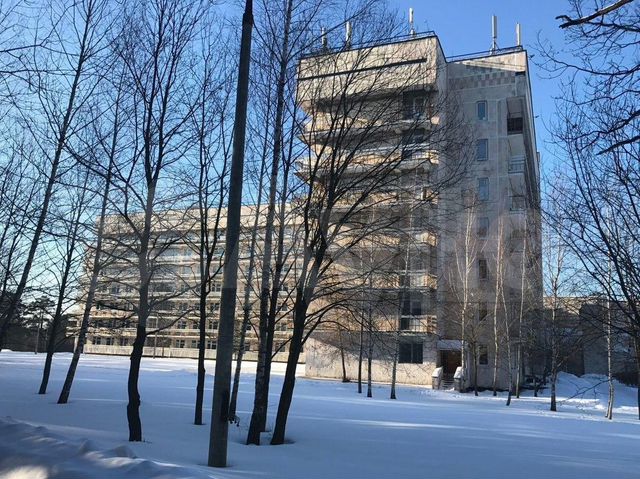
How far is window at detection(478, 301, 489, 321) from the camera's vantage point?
120 feet

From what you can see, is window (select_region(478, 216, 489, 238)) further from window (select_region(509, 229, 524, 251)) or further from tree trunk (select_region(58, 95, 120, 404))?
tree trunk (select_region(58, 95, 120, 404))

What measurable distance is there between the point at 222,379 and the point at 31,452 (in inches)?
97.7

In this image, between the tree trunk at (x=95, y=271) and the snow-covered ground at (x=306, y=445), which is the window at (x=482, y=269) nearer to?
the snow-covered ground at (x=306, y=445)

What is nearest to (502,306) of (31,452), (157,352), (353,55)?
(353,55)

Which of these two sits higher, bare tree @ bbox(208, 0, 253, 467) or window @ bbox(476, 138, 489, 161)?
window @ bbox(476, 138, 489, 161)

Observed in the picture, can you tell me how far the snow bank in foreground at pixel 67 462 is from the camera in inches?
181

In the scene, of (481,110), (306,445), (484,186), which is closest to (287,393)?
(306,445)

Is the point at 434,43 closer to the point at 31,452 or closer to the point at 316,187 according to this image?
the point at 316,187

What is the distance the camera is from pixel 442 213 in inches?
515

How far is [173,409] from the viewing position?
1588cm

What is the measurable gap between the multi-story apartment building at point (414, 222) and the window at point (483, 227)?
11 cm

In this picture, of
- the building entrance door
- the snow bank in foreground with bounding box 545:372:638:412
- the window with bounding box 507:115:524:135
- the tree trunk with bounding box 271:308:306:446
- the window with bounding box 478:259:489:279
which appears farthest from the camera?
the window with bounding box 507:115:524:135

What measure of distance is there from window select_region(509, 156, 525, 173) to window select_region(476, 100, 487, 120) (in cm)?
404

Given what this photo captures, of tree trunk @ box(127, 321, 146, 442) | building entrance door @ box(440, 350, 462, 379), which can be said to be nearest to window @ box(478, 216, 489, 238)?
building entrance door @ box(440, 350, 462, 379)
